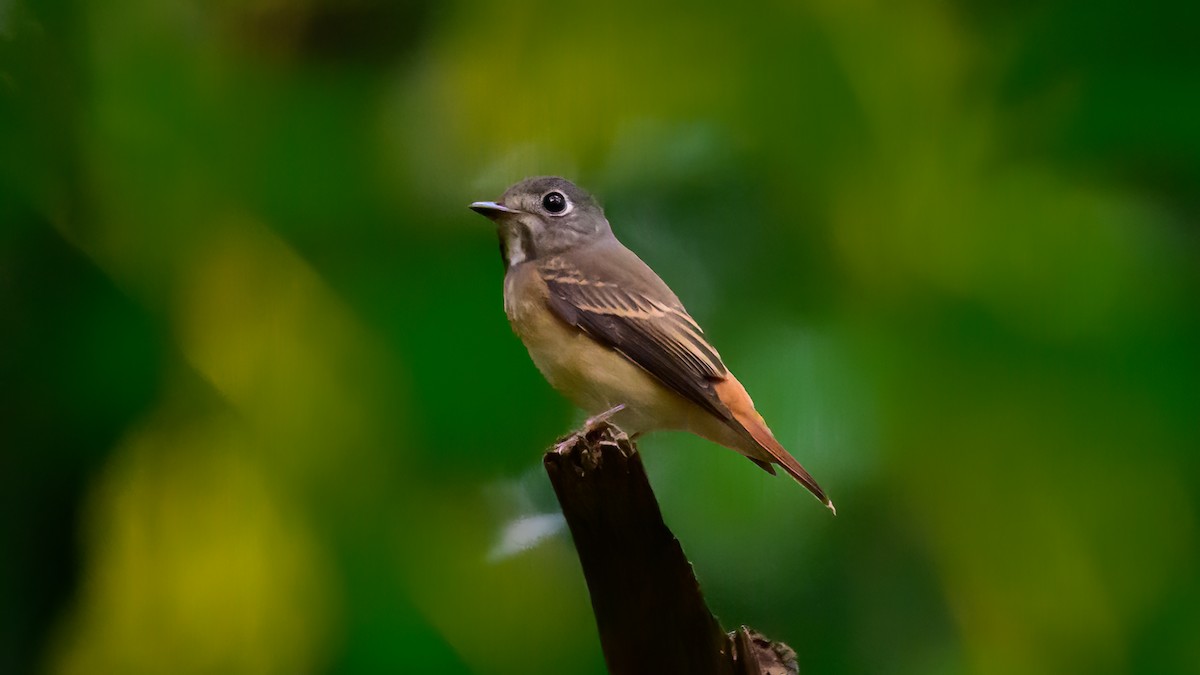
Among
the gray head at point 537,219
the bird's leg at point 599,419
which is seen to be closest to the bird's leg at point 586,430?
the bird's leg at point 599,419

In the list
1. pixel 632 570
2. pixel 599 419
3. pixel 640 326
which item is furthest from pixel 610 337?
pixel 632 570

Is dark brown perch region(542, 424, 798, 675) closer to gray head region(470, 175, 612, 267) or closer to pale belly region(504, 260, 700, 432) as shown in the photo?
pale belly region(504, 260, 700, 432)

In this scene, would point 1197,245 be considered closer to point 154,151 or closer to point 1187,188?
point 1187,188

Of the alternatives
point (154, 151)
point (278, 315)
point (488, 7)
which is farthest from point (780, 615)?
point (154, 151)

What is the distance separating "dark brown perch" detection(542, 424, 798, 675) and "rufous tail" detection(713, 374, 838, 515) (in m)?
0.26

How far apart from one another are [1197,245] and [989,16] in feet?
1.93

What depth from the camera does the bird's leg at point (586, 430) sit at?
4.88 feet

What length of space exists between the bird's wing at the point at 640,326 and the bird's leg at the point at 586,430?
0.27 feet

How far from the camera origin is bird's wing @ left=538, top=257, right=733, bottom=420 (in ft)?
5.74

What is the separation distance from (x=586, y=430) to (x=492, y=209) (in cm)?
48

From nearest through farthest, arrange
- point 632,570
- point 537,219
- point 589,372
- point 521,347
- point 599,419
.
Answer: point 632,570
point 599,419
point 589,372
point 537,219
point 521,347

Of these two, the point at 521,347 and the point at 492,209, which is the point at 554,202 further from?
the point at 521,347

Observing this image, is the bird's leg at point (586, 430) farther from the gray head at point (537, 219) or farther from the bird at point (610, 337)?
the gray head at point (537, 219)

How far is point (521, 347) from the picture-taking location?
7.10 feet
